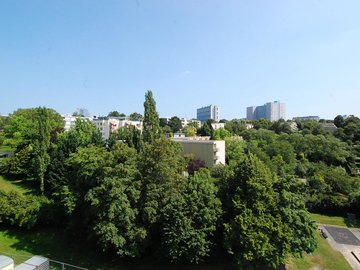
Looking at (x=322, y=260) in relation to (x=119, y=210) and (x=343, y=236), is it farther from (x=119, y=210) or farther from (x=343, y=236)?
(x=119, y=210)

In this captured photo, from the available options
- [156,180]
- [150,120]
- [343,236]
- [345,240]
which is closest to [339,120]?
[343,236]

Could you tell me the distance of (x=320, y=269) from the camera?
16.1 meters

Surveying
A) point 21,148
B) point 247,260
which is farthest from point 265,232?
point 21,148

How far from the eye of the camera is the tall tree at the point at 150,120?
77.2 feet

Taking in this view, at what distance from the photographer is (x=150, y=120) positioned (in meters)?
23.7

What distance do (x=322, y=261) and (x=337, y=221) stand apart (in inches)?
396

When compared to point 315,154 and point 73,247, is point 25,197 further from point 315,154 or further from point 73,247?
point 315,154

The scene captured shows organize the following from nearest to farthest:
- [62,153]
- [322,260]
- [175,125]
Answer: [322,260]
[62,153]
[175,125]

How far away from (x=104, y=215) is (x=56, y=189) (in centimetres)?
1004

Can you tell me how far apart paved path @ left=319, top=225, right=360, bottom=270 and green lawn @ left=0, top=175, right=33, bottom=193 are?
2686cm

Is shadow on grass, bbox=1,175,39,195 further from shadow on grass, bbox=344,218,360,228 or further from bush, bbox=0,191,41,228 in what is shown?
shadow on grass, bbox=344,218,360,228

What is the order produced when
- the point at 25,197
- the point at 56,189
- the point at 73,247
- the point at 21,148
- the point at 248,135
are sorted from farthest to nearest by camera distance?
the point at 248,135, the point at 21,148, the point at 56,189, the point at 25,197, the point at 73,247

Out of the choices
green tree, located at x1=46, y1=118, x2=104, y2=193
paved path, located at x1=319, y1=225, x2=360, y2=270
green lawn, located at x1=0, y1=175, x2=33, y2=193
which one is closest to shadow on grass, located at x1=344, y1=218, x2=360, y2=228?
paved path, located at x1=319, y1=225, x2=360, y2=270

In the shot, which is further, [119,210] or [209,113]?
[209,113]
